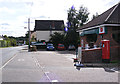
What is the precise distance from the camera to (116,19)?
16016 mm

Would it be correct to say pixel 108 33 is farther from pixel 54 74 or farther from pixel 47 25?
pixel 47 25

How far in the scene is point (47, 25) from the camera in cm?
5209

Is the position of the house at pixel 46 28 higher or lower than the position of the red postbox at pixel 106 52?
higher

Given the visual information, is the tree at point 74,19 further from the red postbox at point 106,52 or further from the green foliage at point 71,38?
the red postbox at point 106,52

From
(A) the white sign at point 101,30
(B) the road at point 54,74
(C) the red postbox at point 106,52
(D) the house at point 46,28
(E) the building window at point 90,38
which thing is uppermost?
(D) the house at point 46,28

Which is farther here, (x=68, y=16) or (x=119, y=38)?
(x=68, y=16)

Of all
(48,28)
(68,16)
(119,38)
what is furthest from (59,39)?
(119,38)

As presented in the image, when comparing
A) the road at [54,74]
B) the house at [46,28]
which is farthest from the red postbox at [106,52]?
the house at [46,28]

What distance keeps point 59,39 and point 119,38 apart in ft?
74.5

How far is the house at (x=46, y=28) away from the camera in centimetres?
4968

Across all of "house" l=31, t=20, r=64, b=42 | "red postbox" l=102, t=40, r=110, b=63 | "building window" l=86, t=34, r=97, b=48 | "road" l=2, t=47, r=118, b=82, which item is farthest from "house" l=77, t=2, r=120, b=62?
"house" l=31, t=20, r=64, b=42

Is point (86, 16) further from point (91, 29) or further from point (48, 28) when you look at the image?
point (91, 29)

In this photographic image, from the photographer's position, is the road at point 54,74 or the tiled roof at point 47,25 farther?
the tiled roof at point 47,25

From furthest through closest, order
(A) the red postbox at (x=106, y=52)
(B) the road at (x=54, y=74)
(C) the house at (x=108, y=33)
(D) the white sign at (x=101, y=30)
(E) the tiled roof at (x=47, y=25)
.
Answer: (E) the tiled roof at (x=47, y=25), (D) the white sign at (x=101, y=30), (C) the house at (x=108, y=33), (A) the red postbox at (x=106, y=52), (B) the road at (x=54, y=74)
